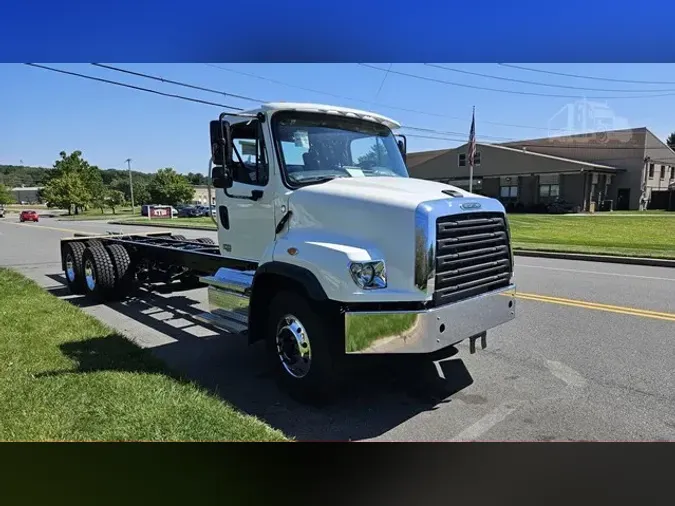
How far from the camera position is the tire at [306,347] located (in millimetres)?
3854

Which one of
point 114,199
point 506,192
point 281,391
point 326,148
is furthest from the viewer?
point 506,192

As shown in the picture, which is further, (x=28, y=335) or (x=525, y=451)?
(x=28, y=335)

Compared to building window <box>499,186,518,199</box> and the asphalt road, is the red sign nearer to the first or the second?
the asphalt road

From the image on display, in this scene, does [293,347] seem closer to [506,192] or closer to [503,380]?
[503,380]

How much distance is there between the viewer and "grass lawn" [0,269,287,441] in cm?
339

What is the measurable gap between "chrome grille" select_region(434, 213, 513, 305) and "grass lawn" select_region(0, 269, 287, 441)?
1708 millimetres

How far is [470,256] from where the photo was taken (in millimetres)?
3977

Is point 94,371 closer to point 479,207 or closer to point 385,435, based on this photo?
point 385,435

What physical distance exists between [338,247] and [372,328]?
0.68 metres

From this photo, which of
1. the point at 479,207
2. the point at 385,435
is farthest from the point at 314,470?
the point at 479,207

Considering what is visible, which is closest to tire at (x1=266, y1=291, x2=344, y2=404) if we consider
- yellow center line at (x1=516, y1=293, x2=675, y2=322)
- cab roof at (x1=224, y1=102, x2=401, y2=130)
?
cab roof at (x1=224, y1=102, x2=401, y2=130)

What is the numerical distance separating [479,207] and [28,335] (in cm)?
526

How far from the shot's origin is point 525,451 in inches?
131

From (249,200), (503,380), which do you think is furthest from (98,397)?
(503,380)
